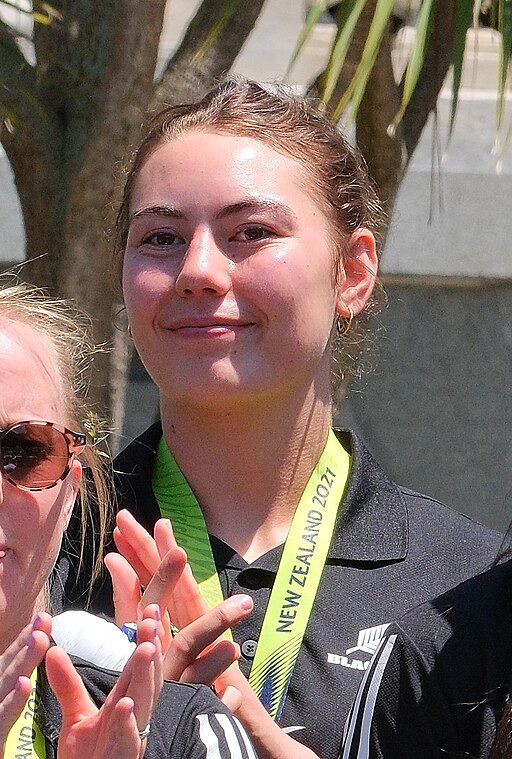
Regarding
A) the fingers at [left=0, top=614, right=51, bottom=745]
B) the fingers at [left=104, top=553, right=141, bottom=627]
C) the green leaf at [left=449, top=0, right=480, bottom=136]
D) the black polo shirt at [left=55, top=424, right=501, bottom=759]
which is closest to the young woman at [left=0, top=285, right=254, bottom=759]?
the fingers at [left=0, top=614, right=51, bottom=745]

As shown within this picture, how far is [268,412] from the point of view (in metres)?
2.51

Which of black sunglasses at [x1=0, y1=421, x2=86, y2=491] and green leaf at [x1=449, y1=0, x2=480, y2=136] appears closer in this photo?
black sunglasses at [x1=0, y1=421, x2=86, y2=491]

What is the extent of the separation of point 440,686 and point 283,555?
24.5 inches

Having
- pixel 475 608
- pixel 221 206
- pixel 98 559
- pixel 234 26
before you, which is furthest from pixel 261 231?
pixel 234 26

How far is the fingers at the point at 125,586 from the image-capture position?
218cm

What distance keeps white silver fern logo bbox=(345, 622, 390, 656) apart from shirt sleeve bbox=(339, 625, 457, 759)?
41 cm

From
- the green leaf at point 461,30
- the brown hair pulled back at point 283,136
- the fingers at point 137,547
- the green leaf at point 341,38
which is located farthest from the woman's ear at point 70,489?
the green leaf at point 461,30

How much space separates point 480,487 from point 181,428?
169 inches

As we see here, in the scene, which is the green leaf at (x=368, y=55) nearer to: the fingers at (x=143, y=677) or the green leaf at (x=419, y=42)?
the green leaf at (x=419, y=42)

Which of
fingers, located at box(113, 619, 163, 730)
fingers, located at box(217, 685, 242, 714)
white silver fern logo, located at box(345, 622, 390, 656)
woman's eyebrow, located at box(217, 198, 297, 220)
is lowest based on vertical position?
white silver fern logo, located at box(345, 622, 390, 656)

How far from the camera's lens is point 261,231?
246 centimetres

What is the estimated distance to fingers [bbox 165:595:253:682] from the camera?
6.55 feet

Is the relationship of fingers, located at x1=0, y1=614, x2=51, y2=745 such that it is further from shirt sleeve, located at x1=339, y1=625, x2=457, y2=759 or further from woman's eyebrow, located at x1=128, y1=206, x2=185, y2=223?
woman's eyebrow, located at x1=128, y1=206, x2=185, y2=223

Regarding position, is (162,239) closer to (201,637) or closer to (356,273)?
(356,273)
